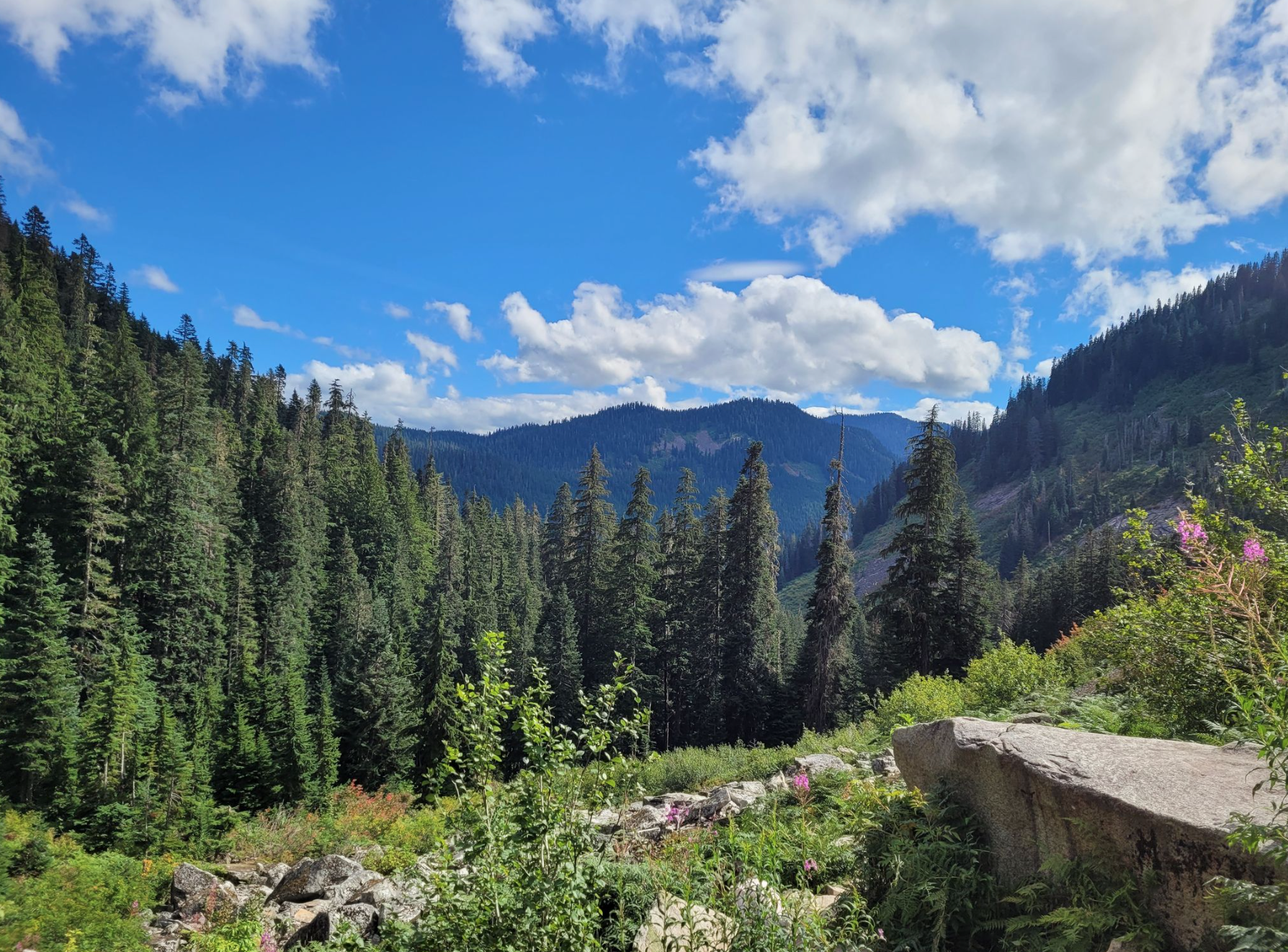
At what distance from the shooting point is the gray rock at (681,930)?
3.93 m

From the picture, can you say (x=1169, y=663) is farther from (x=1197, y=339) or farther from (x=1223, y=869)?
(x=1197, y=339)

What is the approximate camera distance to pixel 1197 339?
519ft

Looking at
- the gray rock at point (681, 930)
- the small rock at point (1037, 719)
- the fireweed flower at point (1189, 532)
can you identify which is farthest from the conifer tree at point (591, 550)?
the fireweed flower at point (1189, 532)

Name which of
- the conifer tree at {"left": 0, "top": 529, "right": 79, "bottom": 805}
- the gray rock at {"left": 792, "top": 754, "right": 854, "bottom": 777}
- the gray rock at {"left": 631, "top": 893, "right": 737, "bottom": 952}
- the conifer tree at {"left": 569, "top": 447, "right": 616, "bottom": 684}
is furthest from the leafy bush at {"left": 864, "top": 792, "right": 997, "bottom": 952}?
the conifer tree at {"left": 569, "top": 447, "right": 616, "bottom": 684}

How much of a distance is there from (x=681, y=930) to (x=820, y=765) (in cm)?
631

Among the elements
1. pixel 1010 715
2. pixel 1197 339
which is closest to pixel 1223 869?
pixel 1010 715

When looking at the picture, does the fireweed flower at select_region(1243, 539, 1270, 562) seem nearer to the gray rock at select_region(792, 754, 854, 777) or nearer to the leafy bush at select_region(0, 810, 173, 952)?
the gray rock at select_region(792, 754, 854, 777)

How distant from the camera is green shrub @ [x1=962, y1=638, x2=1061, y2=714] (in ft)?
34.9

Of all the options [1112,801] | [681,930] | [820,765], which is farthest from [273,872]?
[1112,801]

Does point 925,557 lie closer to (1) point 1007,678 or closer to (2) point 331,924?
(1) point 1007,678

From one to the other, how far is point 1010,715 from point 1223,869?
5.34m

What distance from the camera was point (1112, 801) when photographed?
4.06 m

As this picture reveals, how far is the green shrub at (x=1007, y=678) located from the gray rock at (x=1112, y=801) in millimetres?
5411

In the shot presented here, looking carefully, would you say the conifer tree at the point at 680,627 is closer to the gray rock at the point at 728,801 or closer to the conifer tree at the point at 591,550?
the conifer tree at the point at 591,550
